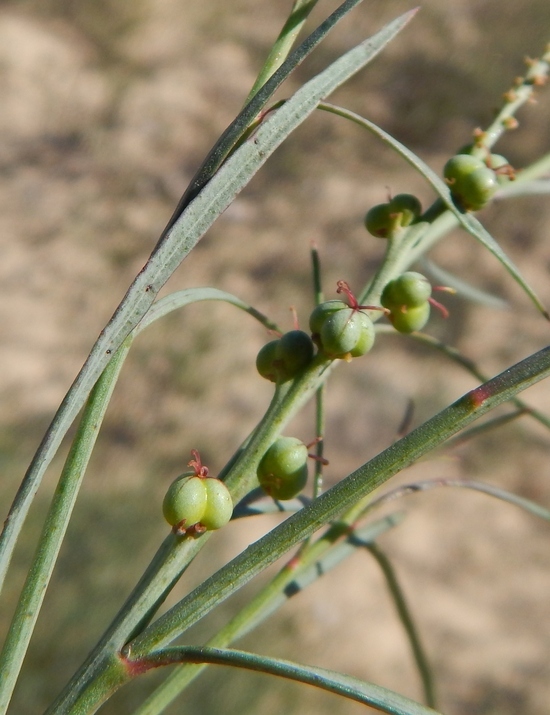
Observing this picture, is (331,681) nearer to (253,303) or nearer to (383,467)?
(383,467)

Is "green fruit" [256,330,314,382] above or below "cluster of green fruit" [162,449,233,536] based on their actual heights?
above

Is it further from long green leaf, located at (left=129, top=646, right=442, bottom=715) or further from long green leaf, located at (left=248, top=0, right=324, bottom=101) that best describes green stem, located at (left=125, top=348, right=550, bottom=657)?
long green leaf, located at (left=248, top=0, right=324, bottom=101)

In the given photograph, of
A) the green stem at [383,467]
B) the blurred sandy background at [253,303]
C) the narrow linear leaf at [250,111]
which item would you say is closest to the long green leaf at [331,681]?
the green stem at [383,467]

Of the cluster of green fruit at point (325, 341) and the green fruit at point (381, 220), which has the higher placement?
the green fruit at point (381, 220)

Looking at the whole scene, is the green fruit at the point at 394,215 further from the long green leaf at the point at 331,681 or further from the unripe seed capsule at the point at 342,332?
the long green leaf at the point at 331,681

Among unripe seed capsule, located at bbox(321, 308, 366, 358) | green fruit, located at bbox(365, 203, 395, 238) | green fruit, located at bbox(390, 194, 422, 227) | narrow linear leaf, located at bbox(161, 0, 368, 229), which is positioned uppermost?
green fruit, located at bbox(365, 203, 395, 238)

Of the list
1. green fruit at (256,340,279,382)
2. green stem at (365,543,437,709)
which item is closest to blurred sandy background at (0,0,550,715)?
green stem at (365,543,437,709)

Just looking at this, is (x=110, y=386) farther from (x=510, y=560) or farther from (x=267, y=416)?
(x=510, y=560)

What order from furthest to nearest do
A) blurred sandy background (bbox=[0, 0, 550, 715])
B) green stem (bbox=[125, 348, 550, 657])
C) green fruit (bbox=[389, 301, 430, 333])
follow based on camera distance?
blurred sandy background (bbox=[0, 0, 550, 715]) < green fruit (bbox=[389, 301, 430, 333]) < green stem (bbox=[125, 348, 550, 657])
